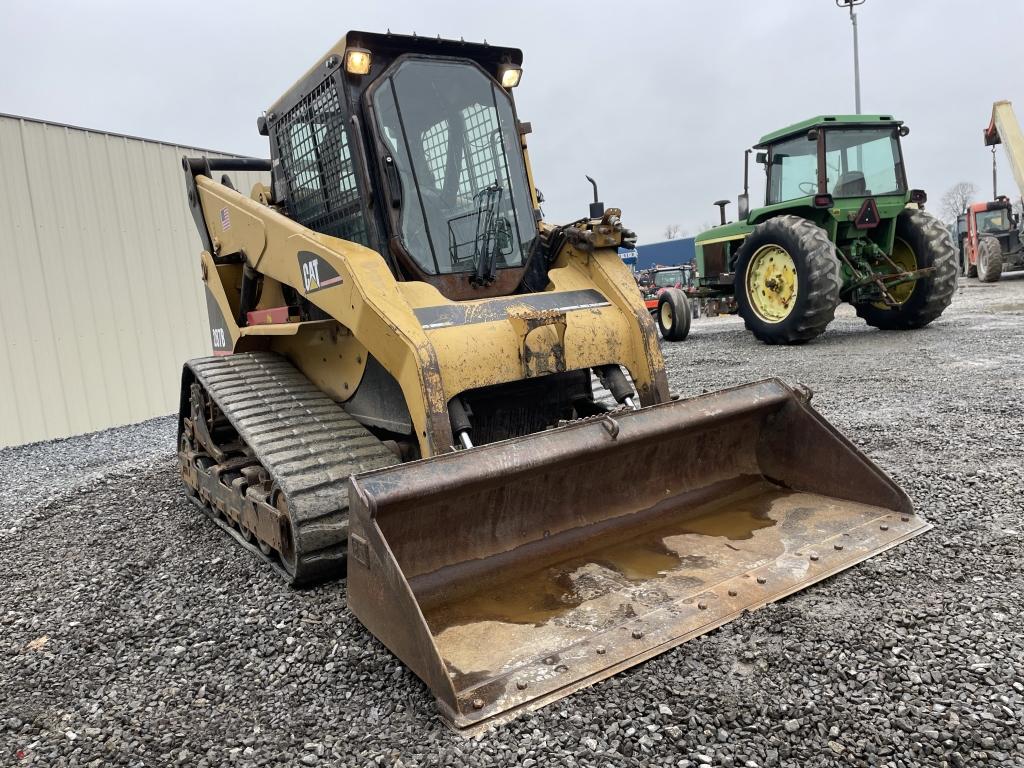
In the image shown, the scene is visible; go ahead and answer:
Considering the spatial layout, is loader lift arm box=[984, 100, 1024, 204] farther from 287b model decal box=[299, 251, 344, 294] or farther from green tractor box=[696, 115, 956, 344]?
287b model decal box=[299, 251, 344, 294]

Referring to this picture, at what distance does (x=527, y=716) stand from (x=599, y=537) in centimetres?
112

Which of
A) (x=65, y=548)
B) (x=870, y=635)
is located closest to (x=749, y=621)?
(x=870, y=635)

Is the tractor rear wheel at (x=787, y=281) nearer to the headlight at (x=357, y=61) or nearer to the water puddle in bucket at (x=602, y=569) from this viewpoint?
the water puddle in bucket at (x=602, y=569)

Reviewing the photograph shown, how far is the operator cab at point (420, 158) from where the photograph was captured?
3.51 m

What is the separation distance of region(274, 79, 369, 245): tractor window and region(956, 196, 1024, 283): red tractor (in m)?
19.7

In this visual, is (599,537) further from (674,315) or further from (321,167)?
(674,315)

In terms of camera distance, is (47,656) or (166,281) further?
(166,281)

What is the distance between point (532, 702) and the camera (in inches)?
78.0

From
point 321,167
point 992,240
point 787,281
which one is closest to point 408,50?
point 321,167

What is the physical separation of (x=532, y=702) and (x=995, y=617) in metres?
1.44

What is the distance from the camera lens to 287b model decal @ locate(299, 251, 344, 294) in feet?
10.6

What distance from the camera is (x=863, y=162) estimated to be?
32.0ft

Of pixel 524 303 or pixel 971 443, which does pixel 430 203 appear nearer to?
pixel 524 303

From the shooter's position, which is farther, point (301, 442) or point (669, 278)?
Answer: point (669, 278)
